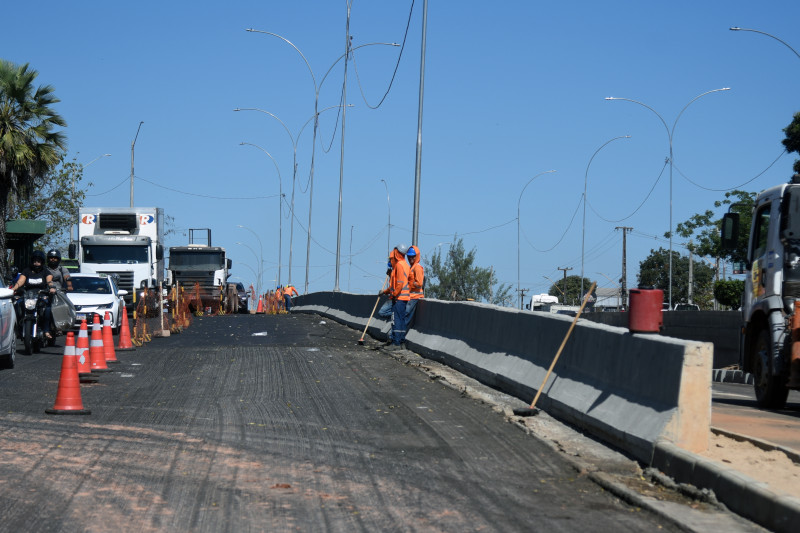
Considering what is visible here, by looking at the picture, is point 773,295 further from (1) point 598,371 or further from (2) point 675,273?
(2) point 675,273

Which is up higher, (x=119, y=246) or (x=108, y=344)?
(x=119, y=246)

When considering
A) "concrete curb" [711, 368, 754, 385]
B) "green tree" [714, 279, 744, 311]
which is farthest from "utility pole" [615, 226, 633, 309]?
"concrete curb" [711, 368, 754, 385]

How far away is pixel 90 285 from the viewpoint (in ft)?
86.7

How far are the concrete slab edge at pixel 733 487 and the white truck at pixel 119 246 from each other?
101 ft

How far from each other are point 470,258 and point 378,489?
319 feet

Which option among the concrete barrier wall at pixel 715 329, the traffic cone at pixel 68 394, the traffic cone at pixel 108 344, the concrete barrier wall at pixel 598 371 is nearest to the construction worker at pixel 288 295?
the concrete barrier wall at pixel 715 329

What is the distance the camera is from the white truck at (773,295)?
1252 centimetres

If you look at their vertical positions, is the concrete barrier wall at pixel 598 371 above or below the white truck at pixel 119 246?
below

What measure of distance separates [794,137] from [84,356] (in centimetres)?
3749

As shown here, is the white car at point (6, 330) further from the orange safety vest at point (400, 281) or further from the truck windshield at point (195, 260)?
the truck windshield at point (195, 260)

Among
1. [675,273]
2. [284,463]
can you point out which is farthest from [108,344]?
[675,273]

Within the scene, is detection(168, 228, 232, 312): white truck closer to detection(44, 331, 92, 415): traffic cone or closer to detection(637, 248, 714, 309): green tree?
detection(44, 331, 92, 415): traffic cone

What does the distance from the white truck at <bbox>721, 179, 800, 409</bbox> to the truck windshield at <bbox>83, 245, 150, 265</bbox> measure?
26.6 m

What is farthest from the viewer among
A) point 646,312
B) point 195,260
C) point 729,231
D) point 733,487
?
point 195,260
